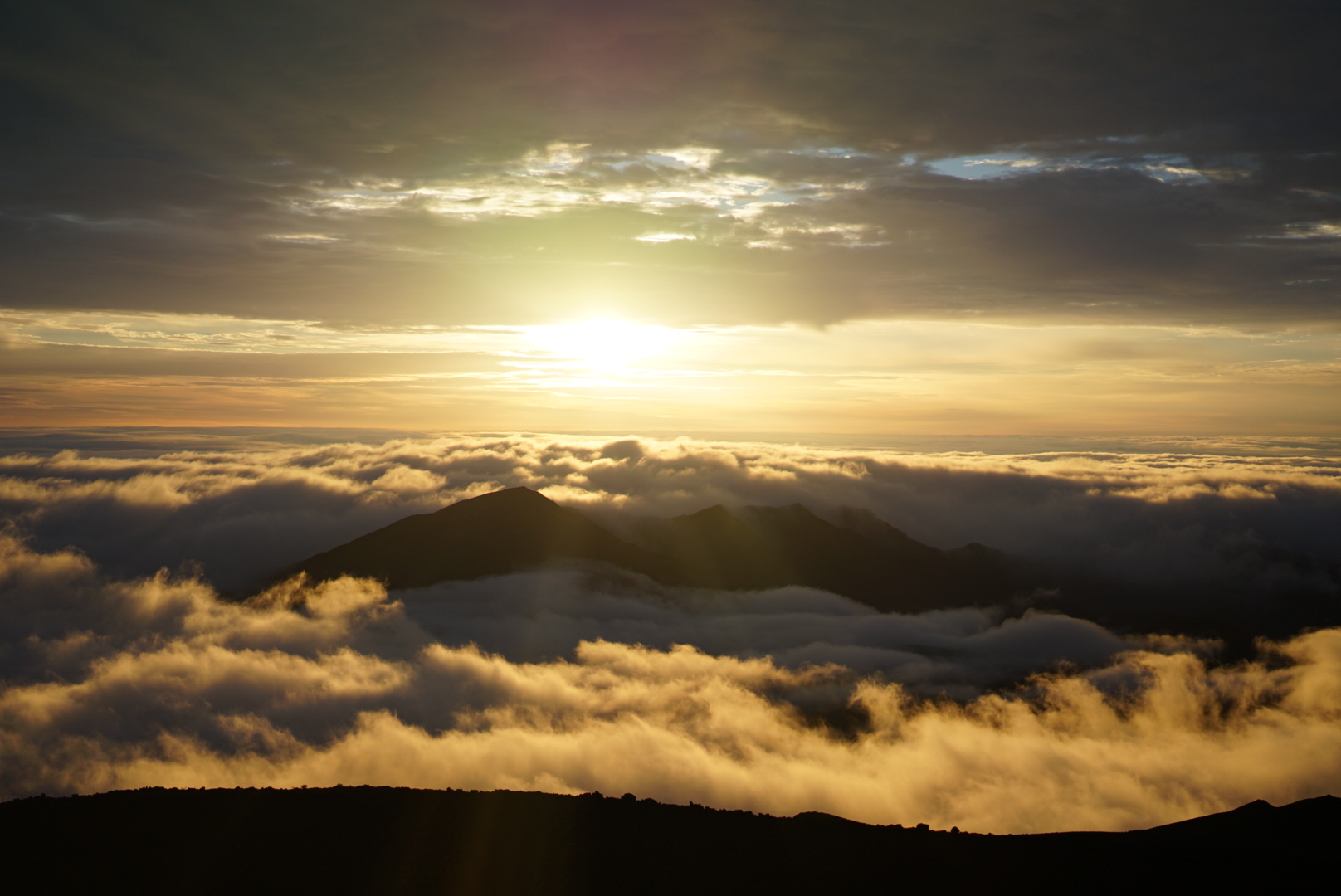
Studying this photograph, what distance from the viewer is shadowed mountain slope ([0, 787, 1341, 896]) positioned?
24344 millimetres

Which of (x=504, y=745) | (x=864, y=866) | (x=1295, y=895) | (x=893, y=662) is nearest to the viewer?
(x=1295, y=895)

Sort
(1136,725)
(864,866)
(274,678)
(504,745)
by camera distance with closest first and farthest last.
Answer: (864,866)
(504,745)
(274,678)
(1136,725)

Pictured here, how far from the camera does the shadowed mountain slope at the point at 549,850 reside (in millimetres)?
24344

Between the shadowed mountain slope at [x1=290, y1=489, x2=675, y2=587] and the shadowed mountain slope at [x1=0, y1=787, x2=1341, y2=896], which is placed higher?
the shadowed mountain slope at [x1=0, y1=787, x2=1341, y2=896]

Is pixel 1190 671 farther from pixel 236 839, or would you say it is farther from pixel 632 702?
pixel 236 839

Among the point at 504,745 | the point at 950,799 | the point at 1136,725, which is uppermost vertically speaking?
the point at 504,745

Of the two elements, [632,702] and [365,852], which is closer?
[365,852]

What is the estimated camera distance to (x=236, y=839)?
26.6m

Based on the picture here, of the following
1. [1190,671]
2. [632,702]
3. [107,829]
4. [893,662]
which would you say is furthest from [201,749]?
[1190,671]

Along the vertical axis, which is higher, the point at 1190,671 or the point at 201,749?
the point at 201,749

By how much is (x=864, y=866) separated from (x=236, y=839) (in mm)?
22121

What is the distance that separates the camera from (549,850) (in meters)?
26.4

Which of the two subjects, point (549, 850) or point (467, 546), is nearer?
point (549, 850)

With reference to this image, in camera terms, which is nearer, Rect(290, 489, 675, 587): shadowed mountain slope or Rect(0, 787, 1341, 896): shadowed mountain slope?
Rect(0, 787, 1341, 896): shadowed mountain slope
